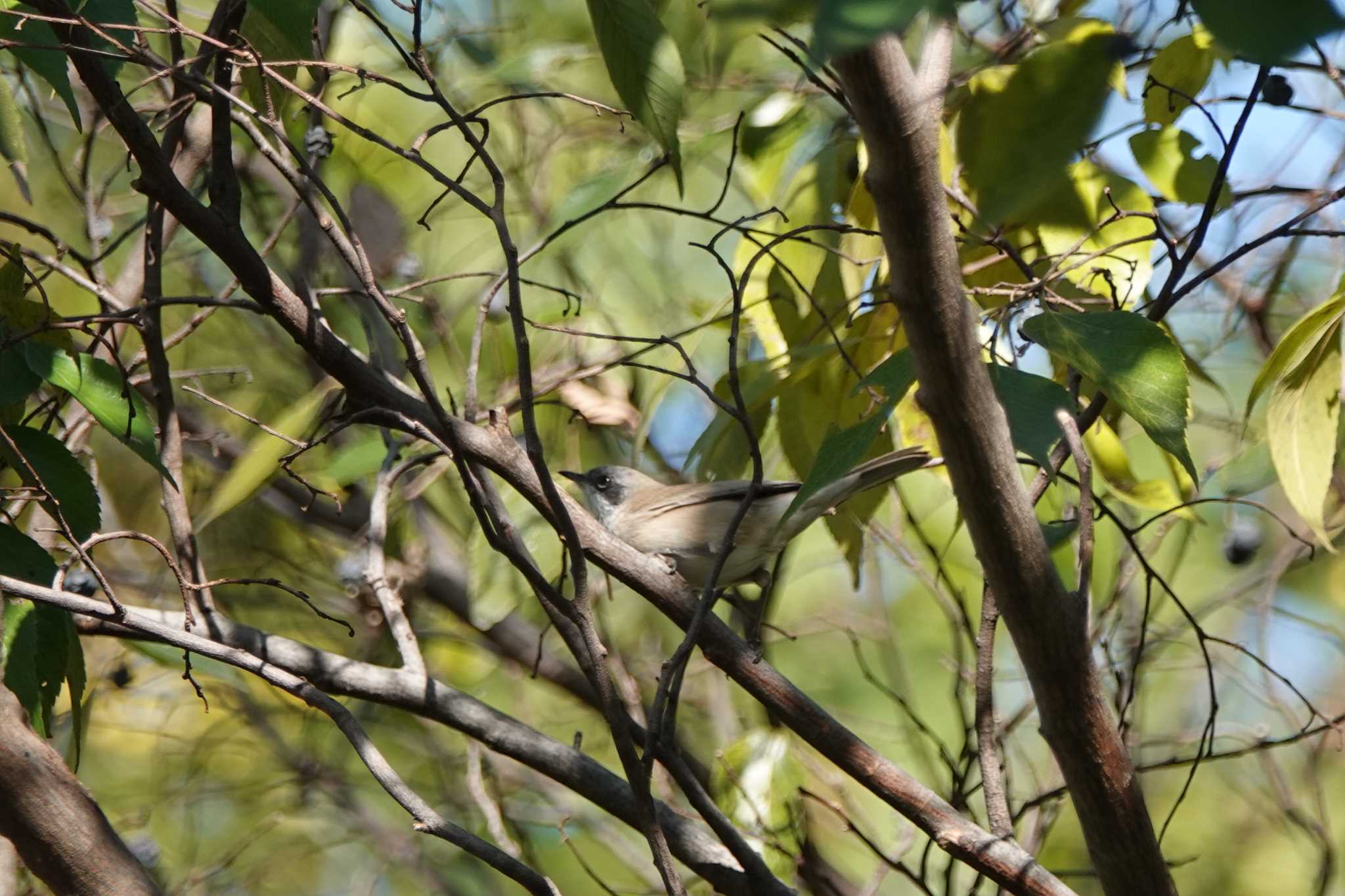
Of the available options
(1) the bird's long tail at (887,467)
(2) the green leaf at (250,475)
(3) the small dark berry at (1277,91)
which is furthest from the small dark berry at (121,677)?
(3) the small dark berry at (1277,91)

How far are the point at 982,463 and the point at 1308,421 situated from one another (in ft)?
2.76

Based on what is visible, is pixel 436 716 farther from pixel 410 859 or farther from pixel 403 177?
pixel 403 177

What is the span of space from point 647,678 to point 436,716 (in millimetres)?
3077

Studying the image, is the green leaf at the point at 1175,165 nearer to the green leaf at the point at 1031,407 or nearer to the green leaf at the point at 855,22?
the green leaf at the point at 1031,407

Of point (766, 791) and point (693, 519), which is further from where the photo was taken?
point (693, 519)

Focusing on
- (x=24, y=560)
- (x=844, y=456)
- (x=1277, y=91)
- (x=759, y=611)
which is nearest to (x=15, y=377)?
(x=24, y=560)

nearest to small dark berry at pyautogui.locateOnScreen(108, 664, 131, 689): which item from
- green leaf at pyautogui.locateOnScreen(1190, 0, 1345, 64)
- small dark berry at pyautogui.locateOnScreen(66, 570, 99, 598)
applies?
small dark berry at pyautogui.locateOnScreen(66, 570, 99, 598)

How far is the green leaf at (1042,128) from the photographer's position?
90 centimetres

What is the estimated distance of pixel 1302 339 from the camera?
2152 mm

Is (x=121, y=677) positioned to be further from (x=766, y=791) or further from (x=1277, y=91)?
(x=1277, y=91)

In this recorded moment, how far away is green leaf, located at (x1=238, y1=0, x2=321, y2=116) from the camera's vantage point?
5.93 feet

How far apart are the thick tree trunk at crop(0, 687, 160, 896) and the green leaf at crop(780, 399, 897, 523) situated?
1365 mm

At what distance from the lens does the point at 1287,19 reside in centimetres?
60

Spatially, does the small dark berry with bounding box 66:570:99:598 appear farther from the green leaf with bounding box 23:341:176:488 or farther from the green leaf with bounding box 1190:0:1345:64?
the green leaf with bounding box 1190:0:1345:64
